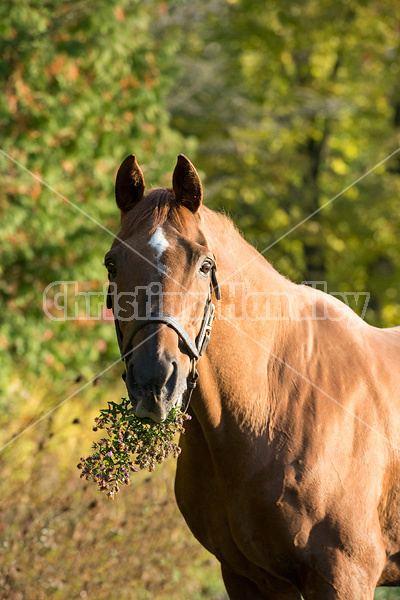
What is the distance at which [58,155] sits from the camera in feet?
29.5

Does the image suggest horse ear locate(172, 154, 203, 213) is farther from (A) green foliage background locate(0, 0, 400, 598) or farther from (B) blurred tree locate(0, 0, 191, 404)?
(B) blurred tree locate(0, 0, 191, 404)

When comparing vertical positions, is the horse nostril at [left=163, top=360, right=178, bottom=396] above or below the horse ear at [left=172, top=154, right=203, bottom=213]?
below

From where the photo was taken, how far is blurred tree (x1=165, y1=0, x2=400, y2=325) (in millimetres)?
12891

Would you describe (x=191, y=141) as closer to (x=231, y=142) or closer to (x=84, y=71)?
(x=84, y=71)

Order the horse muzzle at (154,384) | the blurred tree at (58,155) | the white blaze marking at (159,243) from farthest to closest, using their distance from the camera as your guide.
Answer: the blurred tree at (58,155), the white blaze marking at (159,243), the horse muzzle at (154,384)

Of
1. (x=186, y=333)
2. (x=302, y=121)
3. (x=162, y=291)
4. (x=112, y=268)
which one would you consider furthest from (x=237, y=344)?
(x=302, y=121)

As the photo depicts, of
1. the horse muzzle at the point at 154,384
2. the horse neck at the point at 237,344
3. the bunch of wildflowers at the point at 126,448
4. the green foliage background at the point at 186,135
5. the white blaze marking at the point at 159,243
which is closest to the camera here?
the horse muzzle at the point at 154,384

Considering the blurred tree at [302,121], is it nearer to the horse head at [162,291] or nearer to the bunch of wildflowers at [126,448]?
the horse head at [162,291]

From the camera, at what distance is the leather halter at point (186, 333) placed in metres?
2.54

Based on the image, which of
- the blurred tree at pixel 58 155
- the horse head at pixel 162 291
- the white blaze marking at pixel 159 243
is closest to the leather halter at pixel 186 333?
the horse head at pixel 162 291

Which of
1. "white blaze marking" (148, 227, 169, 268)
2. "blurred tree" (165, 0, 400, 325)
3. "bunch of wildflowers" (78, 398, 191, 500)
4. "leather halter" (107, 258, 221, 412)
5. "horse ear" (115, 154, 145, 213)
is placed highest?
"blurred tree" (165, 0, 400, 325)

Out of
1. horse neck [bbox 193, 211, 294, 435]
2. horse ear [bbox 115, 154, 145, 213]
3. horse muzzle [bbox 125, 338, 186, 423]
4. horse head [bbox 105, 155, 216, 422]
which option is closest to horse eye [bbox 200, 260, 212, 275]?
horse head [bbox 105, 155, 216, 422]

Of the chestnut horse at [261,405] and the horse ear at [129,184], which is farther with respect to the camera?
the horse ear at [129,184]

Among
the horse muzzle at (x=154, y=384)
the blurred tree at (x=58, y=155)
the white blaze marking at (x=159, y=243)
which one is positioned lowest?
the horse muzzle at (x=154, y=384)
